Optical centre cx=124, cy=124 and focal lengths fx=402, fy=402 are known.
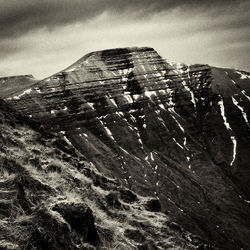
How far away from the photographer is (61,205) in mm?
29703

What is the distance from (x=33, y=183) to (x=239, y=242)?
17811cm

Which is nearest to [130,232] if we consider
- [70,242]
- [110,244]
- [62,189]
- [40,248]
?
[110,244]

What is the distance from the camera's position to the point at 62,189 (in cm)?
3638

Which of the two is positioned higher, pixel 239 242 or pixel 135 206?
pixel 135 206

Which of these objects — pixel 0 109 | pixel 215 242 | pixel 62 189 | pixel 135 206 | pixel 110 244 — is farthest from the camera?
pixel 215 242

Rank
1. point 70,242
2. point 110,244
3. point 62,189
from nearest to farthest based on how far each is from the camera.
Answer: point 70,242 → point 110,244 → point 62,189

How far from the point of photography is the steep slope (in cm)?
2762

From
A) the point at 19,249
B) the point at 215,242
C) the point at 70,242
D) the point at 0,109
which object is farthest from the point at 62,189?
the point at 215,242

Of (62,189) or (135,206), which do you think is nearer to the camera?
(62,189)

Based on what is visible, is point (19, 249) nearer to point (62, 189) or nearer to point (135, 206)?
point (62, 189)

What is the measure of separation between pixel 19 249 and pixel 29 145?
1943 centimetres

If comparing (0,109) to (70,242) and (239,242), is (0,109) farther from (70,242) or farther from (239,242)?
(239,242)

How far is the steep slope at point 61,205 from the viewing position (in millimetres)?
27625

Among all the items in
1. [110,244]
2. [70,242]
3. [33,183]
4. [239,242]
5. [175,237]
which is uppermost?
[33,183]
